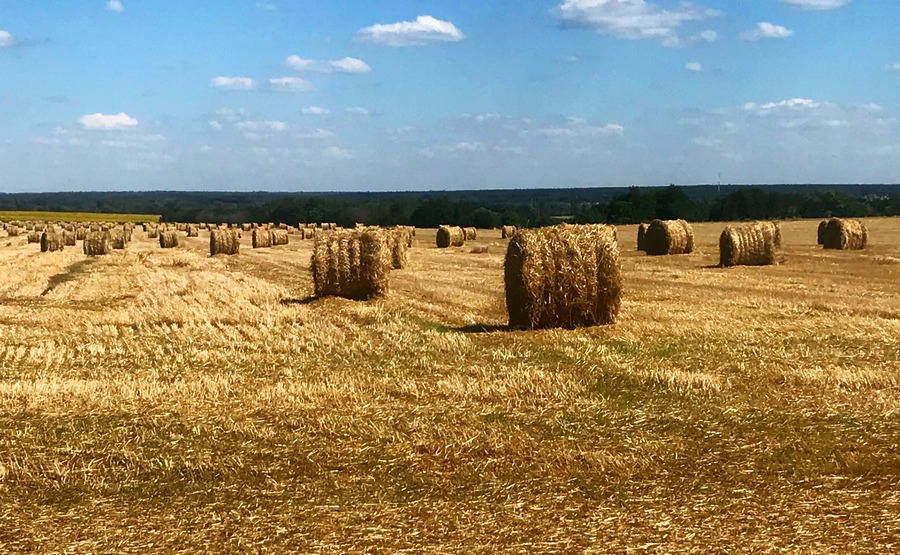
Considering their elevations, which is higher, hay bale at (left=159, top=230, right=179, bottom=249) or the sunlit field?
hay bale at (left=159, top=230, right=179, bottom=249)

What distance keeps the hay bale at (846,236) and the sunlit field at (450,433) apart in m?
18.1

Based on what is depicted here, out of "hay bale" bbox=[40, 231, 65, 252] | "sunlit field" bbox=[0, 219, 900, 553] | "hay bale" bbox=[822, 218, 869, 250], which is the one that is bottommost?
"sunlit field" bbox=[0, 219, 900, 553]

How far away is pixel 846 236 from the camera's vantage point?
3134 cm

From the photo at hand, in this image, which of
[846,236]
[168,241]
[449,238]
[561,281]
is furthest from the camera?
[449,238]

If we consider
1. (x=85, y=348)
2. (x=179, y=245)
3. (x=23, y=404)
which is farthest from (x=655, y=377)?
(x=179, y=245)

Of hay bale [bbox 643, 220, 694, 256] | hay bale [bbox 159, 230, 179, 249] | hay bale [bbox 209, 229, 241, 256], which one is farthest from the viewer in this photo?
hay bale [bbox 159, 230, 179, 249]

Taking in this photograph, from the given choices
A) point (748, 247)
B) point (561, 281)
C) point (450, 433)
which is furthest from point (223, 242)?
point (450, 433)

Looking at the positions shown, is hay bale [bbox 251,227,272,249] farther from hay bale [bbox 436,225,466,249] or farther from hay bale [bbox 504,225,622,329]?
hay bale [bbox 504,225,622,329]

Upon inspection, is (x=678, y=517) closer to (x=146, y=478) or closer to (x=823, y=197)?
(x=146, y=478)

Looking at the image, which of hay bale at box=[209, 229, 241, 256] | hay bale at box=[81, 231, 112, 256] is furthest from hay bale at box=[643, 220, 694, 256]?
hay bale at box=[81, 231, 112, 256]

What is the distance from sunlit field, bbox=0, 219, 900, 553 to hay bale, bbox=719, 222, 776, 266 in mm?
10264

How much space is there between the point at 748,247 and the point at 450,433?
19305 mm

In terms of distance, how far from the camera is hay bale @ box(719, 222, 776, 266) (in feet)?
81.9

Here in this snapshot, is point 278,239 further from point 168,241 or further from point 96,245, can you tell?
point 96,245
